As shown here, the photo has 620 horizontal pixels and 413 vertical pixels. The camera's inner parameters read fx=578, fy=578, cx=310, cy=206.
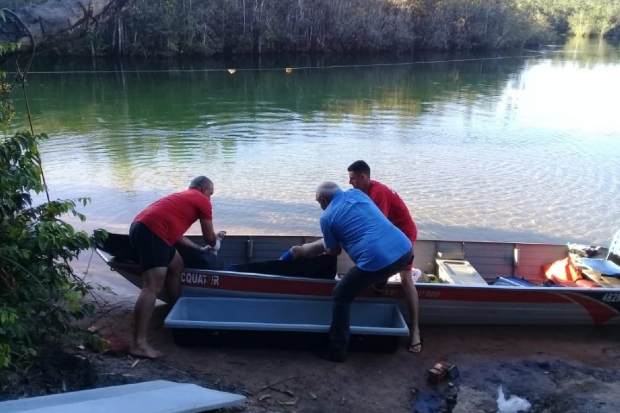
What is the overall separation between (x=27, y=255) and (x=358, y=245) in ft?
8.47

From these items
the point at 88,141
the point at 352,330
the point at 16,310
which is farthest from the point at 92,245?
the point at 88,141

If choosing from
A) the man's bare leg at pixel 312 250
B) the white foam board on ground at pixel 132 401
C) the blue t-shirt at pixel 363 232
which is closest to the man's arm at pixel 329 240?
the blue t-shirt at pixel 363 232

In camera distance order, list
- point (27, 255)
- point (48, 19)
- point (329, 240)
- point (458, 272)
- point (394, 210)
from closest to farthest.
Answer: point (48, 19), point (27, 255), point (329, 240), point (394, 210), point (458, 272)

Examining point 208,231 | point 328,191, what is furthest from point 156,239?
point 328,191

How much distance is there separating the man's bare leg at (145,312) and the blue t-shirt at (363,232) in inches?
61.9

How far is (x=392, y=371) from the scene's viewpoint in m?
5.17

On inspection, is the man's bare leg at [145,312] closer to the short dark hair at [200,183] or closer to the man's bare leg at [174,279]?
the man's bare leg at [174,279]

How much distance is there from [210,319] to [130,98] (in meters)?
17.6

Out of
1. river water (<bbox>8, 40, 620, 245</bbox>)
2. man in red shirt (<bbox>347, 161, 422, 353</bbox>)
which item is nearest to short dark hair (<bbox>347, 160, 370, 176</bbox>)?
man in red shirt (<bbox>347, 161, 422, 353</bbox>)

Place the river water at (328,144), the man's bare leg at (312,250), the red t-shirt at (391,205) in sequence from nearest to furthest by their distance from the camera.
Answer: the red t-shirt at (391,205) < the man's bare leg at (312,250) < the river water at (328,144)

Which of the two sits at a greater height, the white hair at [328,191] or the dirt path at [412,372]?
the white hair at [328,191]

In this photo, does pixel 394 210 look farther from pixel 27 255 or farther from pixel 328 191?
pixel 27 255

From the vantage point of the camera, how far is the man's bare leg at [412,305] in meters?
5.49

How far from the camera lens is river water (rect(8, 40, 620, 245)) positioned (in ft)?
33.7
